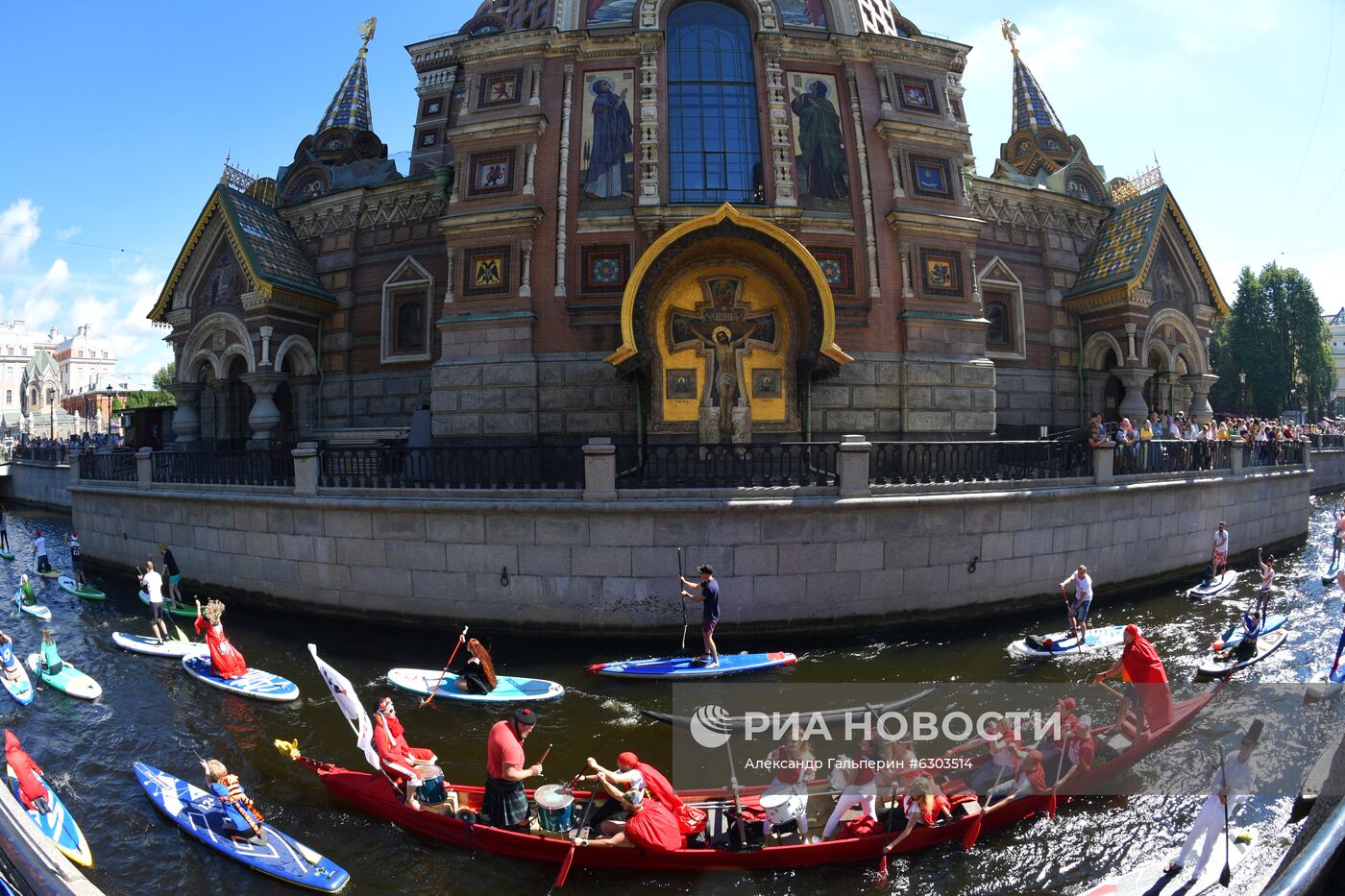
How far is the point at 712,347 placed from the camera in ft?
59.0

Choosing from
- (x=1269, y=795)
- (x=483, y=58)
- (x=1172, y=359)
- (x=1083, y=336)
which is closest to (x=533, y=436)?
(x=483, y=58)

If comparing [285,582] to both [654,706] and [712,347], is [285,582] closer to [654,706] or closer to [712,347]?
[654,706]

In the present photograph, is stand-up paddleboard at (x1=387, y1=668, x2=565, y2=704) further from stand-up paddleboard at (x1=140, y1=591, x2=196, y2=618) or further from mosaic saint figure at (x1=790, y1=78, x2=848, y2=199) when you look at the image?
mosaic saint figure at (x1=790, y1=78, x2=848, y2=199)

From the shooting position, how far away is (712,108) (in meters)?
20.9

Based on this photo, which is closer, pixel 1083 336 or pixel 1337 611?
pixel 1337 611

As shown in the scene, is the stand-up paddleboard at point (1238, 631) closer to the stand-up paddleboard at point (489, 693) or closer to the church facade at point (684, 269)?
the church facade at point (684, 269)

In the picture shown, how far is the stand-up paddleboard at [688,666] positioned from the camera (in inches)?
496

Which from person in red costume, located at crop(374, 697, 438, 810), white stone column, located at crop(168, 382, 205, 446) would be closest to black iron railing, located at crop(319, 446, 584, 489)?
person in red costume, located at crop(374, 697, 438, 810)

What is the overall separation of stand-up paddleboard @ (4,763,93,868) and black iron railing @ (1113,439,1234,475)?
20848mm

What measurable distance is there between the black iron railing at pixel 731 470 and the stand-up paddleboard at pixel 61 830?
31.1 feet

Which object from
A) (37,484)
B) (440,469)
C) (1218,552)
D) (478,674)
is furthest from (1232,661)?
(37,484)

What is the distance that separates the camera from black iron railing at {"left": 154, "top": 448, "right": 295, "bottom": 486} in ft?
56.7

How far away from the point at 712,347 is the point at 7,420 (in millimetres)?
122518

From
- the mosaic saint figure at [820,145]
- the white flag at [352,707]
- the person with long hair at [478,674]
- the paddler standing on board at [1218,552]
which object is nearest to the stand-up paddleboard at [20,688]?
the white flag at [352,707]
